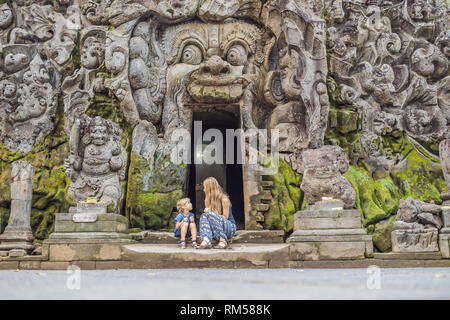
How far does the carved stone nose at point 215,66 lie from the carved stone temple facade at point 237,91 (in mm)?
27

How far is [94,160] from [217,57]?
4039mm

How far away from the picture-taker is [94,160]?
307 inches

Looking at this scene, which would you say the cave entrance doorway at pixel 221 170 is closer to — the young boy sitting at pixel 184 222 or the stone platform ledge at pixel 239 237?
the stone platform ledge at pixel 239 237

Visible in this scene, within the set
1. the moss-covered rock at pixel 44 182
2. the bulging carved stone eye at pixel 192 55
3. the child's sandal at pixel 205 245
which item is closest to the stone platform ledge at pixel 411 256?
the child's sandal at pixel 205 245

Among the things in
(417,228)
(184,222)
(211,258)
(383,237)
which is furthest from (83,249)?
(383,237)

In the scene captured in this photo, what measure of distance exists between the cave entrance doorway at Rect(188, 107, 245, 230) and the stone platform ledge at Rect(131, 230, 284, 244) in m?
2.56

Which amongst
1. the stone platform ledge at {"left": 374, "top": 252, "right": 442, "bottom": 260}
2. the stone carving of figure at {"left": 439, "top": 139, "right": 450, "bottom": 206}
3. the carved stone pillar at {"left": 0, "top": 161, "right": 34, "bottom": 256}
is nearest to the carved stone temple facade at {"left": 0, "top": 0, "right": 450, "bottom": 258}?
the carved stone pillar at {"left": 0, "top": 161, "right": 34, "bottom": 256}

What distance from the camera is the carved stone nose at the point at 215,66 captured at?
1017cm

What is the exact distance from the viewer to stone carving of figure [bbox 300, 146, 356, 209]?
22.6 ft

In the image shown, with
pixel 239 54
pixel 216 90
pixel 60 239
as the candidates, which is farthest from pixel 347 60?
pixel 60 239

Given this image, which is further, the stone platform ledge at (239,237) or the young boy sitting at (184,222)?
the stone platform ledge at (239,237)

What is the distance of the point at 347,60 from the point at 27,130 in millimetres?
8253

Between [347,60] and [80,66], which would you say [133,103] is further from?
[347,60]

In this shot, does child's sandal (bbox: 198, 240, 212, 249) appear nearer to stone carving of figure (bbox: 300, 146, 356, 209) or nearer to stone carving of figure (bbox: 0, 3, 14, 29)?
stone carving of figure (bbox: 300, 146, 356, 209)
